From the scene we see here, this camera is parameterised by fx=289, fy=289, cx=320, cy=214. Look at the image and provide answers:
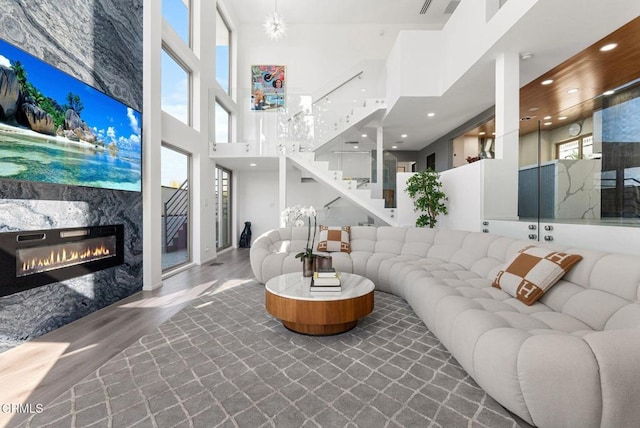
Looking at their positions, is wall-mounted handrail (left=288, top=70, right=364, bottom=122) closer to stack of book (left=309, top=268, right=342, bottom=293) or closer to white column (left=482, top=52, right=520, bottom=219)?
white column (left=482, top=52, right=520, bottom=219)

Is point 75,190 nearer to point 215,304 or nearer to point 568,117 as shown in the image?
point 215,304

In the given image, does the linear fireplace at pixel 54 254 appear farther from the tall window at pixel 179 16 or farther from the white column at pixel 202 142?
the tall window at pixel 179 16

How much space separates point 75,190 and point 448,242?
4.41 metres

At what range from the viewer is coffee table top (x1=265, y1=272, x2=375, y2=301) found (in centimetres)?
251

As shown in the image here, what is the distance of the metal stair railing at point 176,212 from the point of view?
5746mm

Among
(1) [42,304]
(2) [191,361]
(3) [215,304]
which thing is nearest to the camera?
(2) [191,361]

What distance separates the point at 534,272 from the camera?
2.23 m

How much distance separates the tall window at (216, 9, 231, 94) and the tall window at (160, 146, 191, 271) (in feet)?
10.1

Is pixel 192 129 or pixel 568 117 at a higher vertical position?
pixel 192 129

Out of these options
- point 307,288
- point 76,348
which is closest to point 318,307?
point 307,288

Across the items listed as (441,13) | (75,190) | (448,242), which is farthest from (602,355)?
(441,13)

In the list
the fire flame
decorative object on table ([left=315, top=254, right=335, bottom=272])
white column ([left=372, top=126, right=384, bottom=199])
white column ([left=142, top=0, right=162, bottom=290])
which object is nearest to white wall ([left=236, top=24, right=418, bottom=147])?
white column ([left=372, top=126, right=384, bottom=199])

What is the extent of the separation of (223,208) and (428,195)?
543cm

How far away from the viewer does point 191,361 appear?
2152 millimetres
